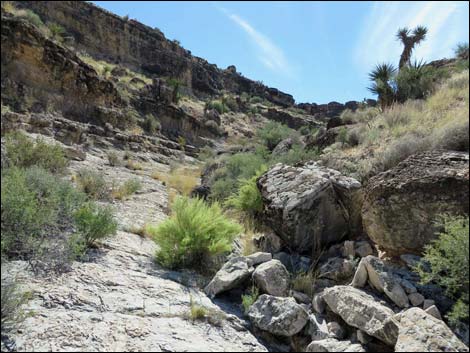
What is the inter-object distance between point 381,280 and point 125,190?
648cm

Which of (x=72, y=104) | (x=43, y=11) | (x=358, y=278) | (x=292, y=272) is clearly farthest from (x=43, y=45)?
(x=43, y=11)

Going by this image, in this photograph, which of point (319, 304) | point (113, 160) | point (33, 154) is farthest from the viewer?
point (113, 160)

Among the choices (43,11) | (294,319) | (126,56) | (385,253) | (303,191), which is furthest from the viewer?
(126,56)

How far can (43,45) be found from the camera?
13336mm

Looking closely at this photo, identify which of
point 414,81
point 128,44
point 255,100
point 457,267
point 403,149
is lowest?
point 457,267

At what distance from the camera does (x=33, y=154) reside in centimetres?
751

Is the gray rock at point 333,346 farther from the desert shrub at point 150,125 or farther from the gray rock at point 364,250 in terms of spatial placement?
the desert shrub at point 150,125

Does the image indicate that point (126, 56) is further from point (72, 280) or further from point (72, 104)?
point (72, 280)

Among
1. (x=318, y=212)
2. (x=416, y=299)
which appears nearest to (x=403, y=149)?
(x=318, y=212)

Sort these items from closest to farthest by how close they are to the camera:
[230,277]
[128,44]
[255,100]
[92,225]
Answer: [230,277]
[92,225]
[128,44]
[255,100]

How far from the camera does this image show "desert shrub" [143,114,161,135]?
18.8m

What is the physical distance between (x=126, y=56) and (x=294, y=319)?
3245 centimetres

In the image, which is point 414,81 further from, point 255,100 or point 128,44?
point 255,100

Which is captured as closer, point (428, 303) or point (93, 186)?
point (428, 303)
